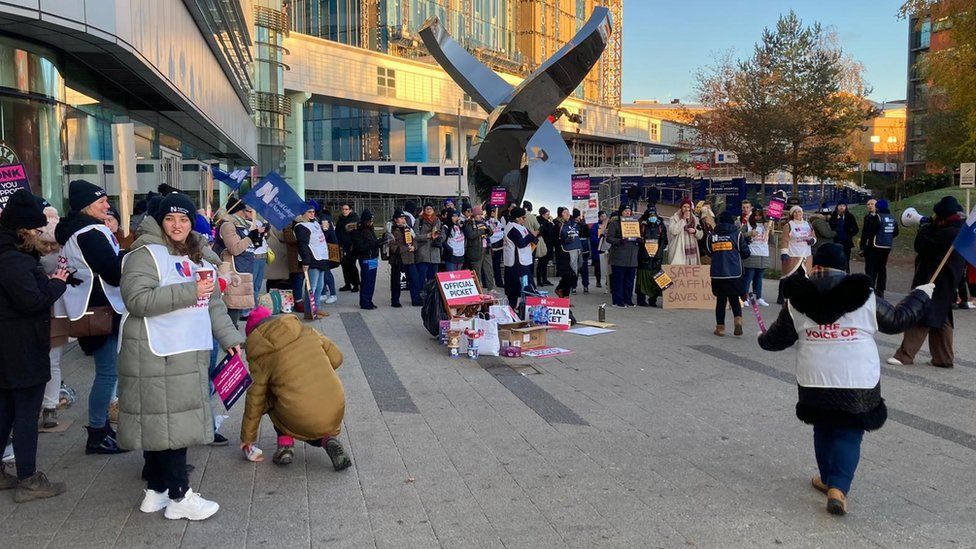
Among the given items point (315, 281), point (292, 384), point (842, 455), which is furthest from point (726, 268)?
point (292, 384)

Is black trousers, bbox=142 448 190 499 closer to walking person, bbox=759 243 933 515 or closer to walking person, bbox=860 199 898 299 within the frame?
walking person, bbox=759 243 933 515

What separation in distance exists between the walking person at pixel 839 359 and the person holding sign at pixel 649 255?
9015 mm

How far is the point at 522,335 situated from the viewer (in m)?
9.59

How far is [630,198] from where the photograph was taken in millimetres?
16391

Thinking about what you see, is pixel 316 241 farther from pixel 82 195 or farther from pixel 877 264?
pixel 877 264

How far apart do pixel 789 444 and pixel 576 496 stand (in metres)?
2.09

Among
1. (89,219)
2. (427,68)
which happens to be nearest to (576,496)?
(89,219)

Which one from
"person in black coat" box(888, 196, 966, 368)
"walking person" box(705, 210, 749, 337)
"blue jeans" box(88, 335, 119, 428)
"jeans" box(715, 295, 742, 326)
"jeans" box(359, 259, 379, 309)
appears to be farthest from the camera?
"jeans" box(359, 259, 379, 309)

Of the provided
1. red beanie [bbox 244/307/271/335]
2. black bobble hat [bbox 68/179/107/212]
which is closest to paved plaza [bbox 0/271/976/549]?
red beanie [bbox 244/307/271/335]

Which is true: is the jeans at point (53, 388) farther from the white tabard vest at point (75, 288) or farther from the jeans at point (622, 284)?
the jeans at point (622, 284)

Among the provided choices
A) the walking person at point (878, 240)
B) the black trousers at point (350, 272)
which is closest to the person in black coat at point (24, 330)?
the black trousers at point (350, 272)

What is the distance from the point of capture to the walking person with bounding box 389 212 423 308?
13.7 meters

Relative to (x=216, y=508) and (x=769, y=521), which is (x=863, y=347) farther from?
(x=216, y=508)

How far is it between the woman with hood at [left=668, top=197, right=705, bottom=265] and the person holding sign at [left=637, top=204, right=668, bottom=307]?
0.81 ft
